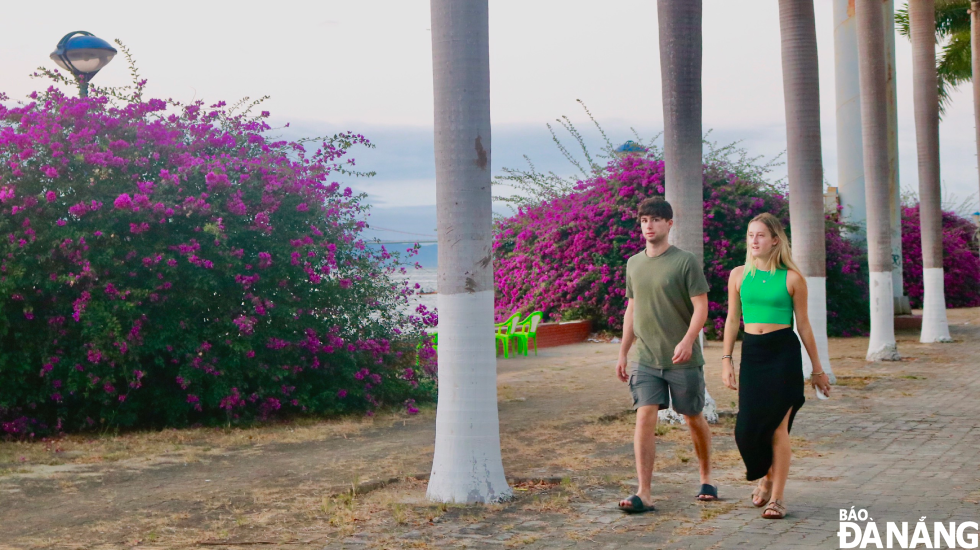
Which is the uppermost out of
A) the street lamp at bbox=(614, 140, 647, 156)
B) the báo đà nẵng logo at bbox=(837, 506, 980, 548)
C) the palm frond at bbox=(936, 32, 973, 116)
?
the palm frond at bbox=(936, 32, 973, 116)

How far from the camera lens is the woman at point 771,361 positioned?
5.72 m

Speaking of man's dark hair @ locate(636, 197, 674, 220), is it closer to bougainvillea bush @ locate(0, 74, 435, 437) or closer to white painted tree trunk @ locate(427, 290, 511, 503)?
white painted tree trunk @ locate(427, 290, 511, 503)

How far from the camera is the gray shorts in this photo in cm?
598

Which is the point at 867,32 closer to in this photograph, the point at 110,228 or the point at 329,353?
the point at 329,353

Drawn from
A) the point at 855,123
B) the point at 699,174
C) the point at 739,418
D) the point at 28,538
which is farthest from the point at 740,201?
the point at 28,538

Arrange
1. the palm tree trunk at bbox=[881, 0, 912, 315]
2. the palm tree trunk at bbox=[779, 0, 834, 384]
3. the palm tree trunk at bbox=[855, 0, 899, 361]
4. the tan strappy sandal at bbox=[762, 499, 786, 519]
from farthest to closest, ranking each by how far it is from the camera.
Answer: the palm tree trunk at bbox=[881, 0, 912, 315]
the palm tree trunk at bbox=[855, 0, 899, 361]
the palm tree trunk at bbox=[779, 0, 834, 384]
the tan strappy sandal at bbox=[762, 499, 786, 519]

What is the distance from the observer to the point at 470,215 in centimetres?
640

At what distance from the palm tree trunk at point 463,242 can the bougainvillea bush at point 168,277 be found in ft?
13.1

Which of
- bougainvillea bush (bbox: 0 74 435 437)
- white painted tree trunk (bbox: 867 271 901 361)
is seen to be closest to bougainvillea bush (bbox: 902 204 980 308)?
white painted tree trunk (bbox: 867 271 901 361)

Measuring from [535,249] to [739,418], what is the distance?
1801 cm

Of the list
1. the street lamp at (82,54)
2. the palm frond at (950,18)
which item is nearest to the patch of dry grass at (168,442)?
the street lamp at (82,54)

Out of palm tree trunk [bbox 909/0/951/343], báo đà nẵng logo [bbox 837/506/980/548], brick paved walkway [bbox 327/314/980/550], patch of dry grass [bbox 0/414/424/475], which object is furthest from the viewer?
palm tree trunk [bbox 909/0/951/343]

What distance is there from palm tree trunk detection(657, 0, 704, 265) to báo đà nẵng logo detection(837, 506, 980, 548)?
462 cm

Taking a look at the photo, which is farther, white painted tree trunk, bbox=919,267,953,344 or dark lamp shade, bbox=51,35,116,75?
white painted tree trunk, bbox=919,267,953,344
